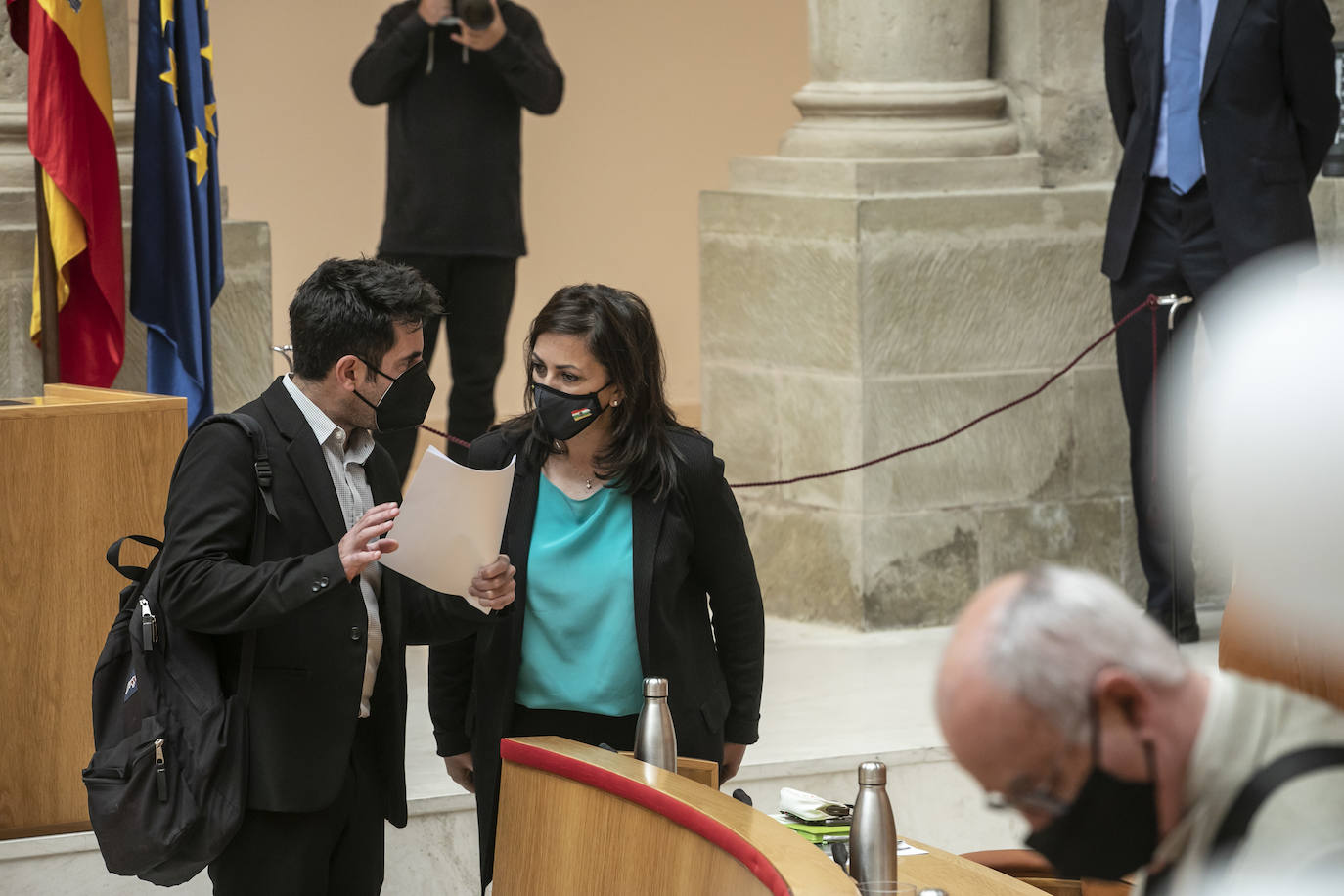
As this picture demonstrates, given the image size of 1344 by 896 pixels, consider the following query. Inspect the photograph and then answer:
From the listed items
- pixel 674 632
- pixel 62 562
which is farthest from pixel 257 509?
pixel 62 562

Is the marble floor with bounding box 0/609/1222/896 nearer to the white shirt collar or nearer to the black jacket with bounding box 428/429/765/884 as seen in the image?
the black jacket with bounding box 428/429/765/884

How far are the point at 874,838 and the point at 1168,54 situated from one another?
3365mm

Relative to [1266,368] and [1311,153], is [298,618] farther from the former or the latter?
[1311,153]

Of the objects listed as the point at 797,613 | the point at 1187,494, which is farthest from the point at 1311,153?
the point at 797,613

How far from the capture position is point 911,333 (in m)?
6.16

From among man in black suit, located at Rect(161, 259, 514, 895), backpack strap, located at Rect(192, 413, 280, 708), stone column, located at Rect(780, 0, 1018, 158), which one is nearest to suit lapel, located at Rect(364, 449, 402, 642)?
man in black suit, located at Rect(161, 259, 514, 895)

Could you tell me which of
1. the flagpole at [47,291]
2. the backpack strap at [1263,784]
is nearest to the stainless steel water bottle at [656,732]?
the backpack strap at [1263,784]

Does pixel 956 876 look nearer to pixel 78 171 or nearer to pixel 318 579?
pixel 318 579

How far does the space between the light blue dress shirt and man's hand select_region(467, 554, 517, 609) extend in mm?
3098

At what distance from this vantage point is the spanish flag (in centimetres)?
479

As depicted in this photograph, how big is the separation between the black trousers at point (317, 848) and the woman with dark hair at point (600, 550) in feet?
1.00

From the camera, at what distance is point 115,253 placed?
16.2 ft

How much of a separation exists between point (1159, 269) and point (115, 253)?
2.83 meters

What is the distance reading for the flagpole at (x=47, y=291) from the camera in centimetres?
485
